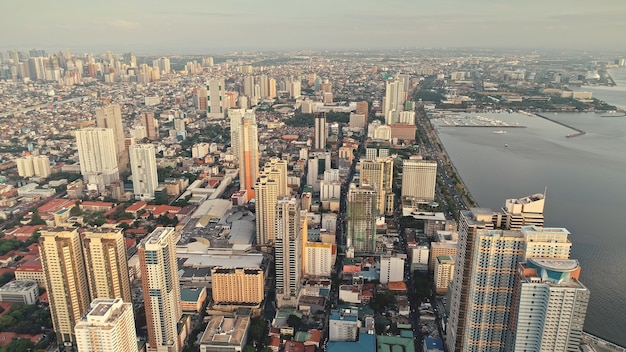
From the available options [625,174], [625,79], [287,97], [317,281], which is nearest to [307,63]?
[287,97]

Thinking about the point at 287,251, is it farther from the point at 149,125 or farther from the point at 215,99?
the point at 215,99

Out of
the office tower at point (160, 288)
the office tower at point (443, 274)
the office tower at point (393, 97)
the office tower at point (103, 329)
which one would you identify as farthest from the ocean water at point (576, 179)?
the office tower at point (103, 329)

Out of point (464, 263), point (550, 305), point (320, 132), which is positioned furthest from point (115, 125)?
point (550, 305)

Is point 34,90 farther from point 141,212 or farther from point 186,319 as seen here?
point 186,319

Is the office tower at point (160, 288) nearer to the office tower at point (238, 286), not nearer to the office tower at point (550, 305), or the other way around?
the office tower at point (238, 286)

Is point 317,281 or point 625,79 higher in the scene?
point 625,79
